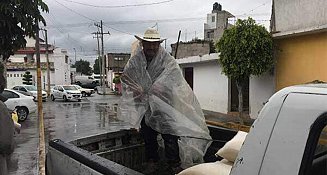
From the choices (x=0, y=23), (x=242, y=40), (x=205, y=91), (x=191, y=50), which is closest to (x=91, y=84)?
(x=191, y=50)

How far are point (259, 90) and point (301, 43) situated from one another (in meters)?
3.08

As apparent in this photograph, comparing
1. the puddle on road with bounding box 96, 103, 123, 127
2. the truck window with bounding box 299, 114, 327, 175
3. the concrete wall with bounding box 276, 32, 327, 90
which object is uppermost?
the concrete wall with bounding box 276, 32, 327, 90

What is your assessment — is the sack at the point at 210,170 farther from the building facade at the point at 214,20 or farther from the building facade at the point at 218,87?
the building facade at the point at 214,20

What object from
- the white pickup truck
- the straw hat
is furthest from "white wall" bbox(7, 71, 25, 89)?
the white pickup truck

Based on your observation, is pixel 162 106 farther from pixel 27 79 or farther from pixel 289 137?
pixel 27 79

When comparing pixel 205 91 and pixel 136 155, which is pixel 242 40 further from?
pixel 136 155

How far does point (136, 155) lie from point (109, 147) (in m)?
0.32

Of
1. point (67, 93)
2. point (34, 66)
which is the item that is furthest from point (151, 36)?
point (34, 66)

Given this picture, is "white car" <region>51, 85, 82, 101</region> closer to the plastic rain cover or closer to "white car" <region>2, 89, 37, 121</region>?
"white car" <region>2, 89, 37, 121</region>

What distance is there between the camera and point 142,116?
11.9 ft

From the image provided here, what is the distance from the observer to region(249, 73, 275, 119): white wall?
1465cm

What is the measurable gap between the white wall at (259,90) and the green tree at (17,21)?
35.6 ft

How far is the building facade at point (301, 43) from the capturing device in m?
12.1

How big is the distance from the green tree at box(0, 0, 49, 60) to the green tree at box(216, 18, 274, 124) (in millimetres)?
9011
